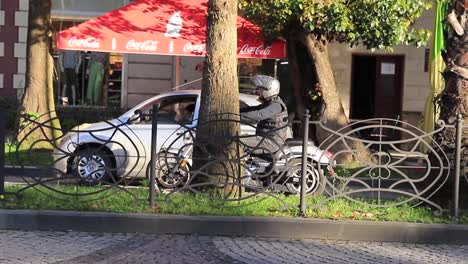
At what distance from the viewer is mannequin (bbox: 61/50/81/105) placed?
1773 cm

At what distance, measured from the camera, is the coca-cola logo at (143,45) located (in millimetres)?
12117

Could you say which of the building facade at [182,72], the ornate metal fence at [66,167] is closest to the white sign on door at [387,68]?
the building facade at [182,72]

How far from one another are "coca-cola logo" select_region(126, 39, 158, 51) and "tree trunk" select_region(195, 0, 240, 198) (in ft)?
14.6

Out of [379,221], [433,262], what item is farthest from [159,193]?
[433,262]

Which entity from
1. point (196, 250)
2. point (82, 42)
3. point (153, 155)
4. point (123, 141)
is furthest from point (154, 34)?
point (196, 250)

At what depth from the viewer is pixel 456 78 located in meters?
7.54

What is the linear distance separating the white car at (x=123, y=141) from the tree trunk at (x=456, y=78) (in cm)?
288

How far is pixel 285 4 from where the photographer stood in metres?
11.7

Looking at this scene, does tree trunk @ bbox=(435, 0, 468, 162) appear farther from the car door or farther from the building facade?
the building facade

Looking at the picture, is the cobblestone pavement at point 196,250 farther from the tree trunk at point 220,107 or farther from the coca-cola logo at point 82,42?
the coca-cola logo at point 82,42

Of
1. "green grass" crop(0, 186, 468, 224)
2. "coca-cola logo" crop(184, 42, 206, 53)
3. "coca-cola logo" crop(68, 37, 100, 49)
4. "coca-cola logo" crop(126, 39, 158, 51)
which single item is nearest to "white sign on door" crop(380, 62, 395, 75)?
"coca-cola logo" crop(184, 42, 206, 53)

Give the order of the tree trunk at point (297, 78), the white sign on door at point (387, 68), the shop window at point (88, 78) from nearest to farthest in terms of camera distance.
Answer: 1. the tree trunk at point (297, 78)
2. the white sign on door at point (387, 68)
3. the shop window at point (88, 78)

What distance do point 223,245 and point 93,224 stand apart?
1.55 meters

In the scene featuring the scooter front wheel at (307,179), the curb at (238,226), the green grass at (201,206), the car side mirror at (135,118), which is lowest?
the curb at (238,226)
